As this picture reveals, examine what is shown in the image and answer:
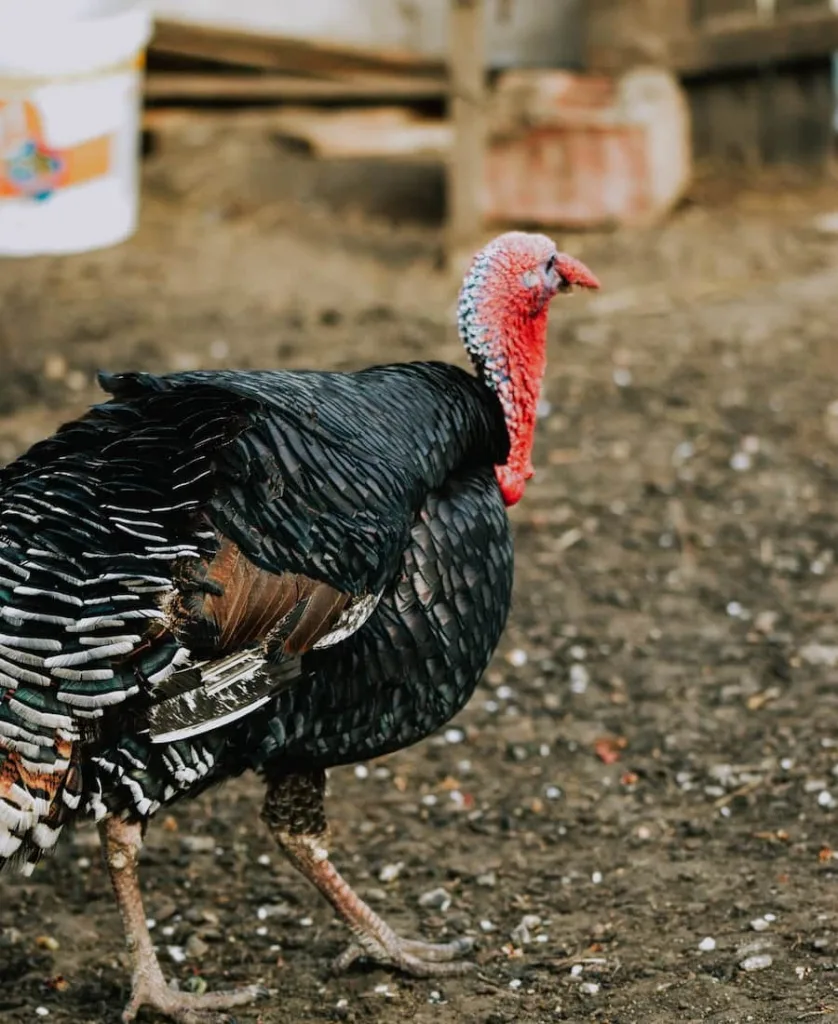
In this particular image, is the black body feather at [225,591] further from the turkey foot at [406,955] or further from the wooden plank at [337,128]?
the wooden plank at [337,128]

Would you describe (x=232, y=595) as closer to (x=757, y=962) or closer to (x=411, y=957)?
(x=411, y=957)

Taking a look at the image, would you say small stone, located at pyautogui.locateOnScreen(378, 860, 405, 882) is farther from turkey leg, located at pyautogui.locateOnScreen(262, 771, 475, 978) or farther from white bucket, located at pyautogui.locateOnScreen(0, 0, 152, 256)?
white bucket, located at pyautogui.locateOnScreen(0, 0, 152, 256)

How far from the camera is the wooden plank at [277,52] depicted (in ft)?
27.4

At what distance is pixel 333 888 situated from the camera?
3375 mm

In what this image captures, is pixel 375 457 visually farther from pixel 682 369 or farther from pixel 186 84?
pixel 186 84

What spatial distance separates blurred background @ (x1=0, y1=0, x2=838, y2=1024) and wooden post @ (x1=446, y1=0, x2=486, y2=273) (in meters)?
0.02

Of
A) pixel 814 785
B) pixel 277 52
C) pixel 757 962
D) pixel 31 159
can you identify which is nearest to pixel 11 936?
pixel 757 962

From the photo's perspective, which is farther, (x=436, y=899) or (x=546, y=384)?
(x=546, y=384)

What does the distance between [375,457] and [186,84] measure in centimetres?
576

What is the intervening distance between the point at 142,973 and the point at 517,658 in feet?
5.93

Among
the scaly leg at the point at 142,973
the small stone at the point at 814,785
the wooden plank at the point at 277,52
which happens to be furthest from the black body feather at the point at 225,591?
the wooden plank at the point at 277,52

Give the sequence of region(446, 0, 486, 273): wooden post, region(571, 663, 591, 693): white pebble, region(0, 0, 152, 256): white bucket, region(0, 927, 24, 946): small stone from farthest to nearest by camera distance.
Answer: region(446, 0, 486, 273): wooden post, region(0, 0, 152, 256): white bucket, region(571, 663, 591, 693): white pebble, region(0, 927, 24, 946): small stone

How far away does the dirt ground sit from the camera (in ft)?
11.0

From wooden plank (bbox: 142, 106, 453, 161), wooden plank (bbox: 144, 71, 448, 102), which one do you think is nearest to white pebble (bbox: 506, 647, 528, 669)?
wooden plank (bbox: 144, 71, 448, 102)
